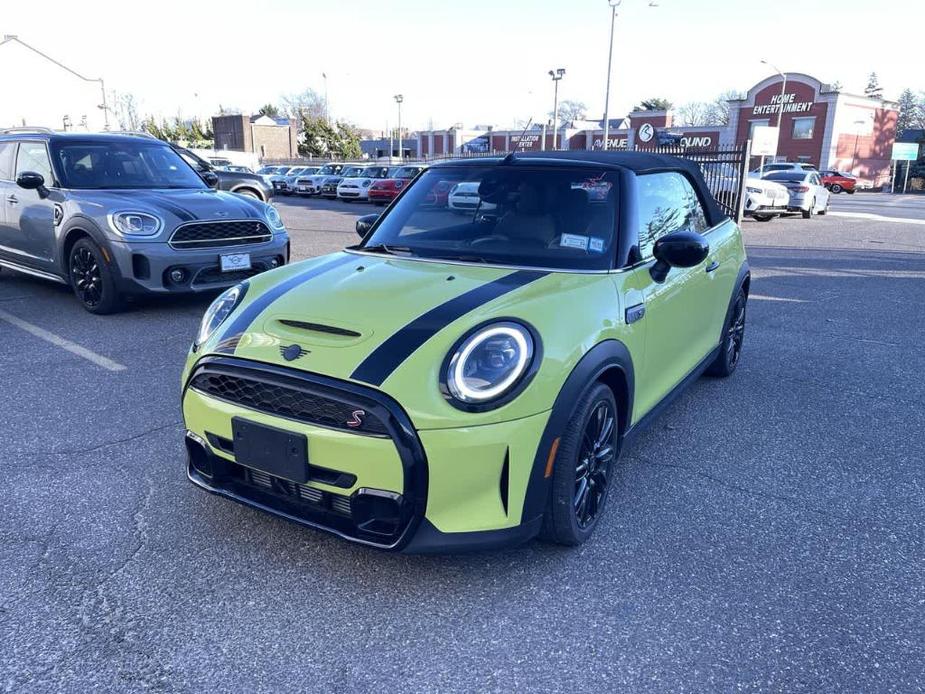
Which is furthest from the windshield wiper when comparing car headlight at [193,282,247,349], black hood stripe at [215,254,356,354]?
car headlight at [193,282,247,349]

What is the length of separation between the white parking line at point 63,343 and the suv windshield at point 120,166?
4.58ft

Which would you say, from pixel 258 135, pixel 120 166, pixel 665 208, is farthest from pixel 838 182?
pixel 258 135

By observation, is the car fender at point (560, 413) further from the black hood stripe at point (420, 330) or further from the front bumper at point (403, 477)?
the black hood stripe at point (420, 330)

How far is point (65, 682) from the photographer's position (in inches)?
83.7

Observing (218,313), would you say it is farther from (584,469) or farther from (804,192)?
(804,192)

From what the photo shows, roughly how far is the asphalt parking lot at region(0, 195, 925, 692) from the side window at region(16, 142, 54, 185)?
3.45m

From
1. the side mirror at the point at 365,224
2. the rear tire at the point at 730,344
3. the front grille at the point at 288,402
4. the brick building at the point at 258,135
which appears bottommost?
the rear tire at the point at 730,344

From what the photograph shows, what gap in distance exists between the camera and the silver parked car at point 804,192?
67.7 feet

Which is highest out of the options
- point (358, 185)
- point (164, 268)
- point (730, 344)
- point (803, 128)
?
point (803, 128)

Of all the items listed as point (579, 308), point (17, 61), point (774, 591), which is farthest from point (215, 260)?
point (17, 61)

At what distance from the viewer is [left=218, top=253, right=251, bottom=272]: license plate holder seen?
6.64 metres

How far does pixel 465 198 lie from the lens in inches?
146

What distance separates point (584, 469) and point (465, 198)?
63.9 inches

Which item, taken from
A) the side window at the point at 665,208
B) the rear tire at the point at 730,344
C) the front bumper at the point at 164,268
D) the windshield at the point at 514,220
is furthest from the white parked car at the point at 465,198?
the front bumper at the point at 164,268
